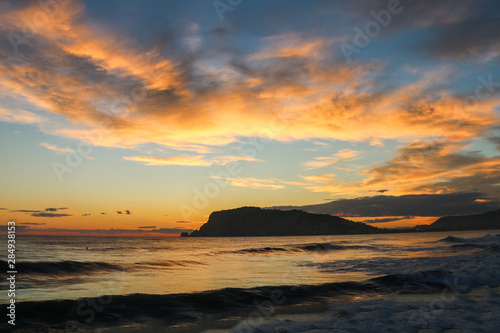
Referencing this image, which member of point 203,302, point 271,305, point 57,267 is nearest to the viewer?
point 271,305

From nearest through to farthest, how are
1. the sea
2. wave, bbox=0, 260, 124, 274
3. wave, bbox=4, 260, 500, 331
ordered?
the sea < wave, bbox=4, 260, 500, 331 < wave, bbox=0, 260, 124, 274

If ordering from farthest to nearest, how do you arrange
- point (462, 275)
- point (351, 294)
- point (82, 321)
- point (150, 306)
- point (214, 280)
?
point (214, 280), point (462, 275), point (351, 294), point (150, 306), point (82, 321)

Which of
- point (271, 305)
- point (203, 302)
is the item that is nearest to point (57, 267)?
point (203, 302)

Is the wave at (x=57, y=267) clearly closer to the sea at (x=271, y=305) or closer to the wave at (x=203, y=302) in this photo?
the sea at (x=271, y=305)

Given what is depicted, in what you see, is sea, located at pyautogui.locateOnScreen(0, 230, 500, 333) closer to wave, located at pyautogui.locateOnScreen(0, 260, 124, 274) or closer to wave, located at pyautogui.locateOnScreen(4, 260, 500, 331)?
wave, located at pyautogui.locateOnScreen(4, 260, 500, 331)

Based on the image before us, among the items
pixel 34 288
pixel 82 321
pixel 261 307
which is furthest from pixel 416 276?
pixel 34 288

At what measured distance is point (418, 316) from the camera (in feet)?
37.2

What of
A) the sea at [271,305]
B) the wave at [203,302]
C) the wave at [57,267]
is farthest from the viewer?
the wave at [57,267]

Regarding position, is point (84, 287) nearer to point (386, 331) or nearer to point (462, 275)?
point (386, 331)

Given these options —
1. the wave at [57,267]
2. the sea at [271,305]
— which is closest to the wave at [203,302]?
the sea at [271,305]

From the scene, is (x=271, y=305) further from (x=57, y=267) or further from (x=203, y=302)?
(x=57, y=267)

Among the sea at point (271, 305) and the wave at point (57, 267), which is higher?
the sea at point (271, 305)

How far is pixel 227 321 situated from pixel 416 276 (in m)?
13.6

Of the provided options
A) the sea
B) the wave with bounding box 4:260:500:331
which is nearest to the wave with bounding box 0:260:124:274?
the sea
